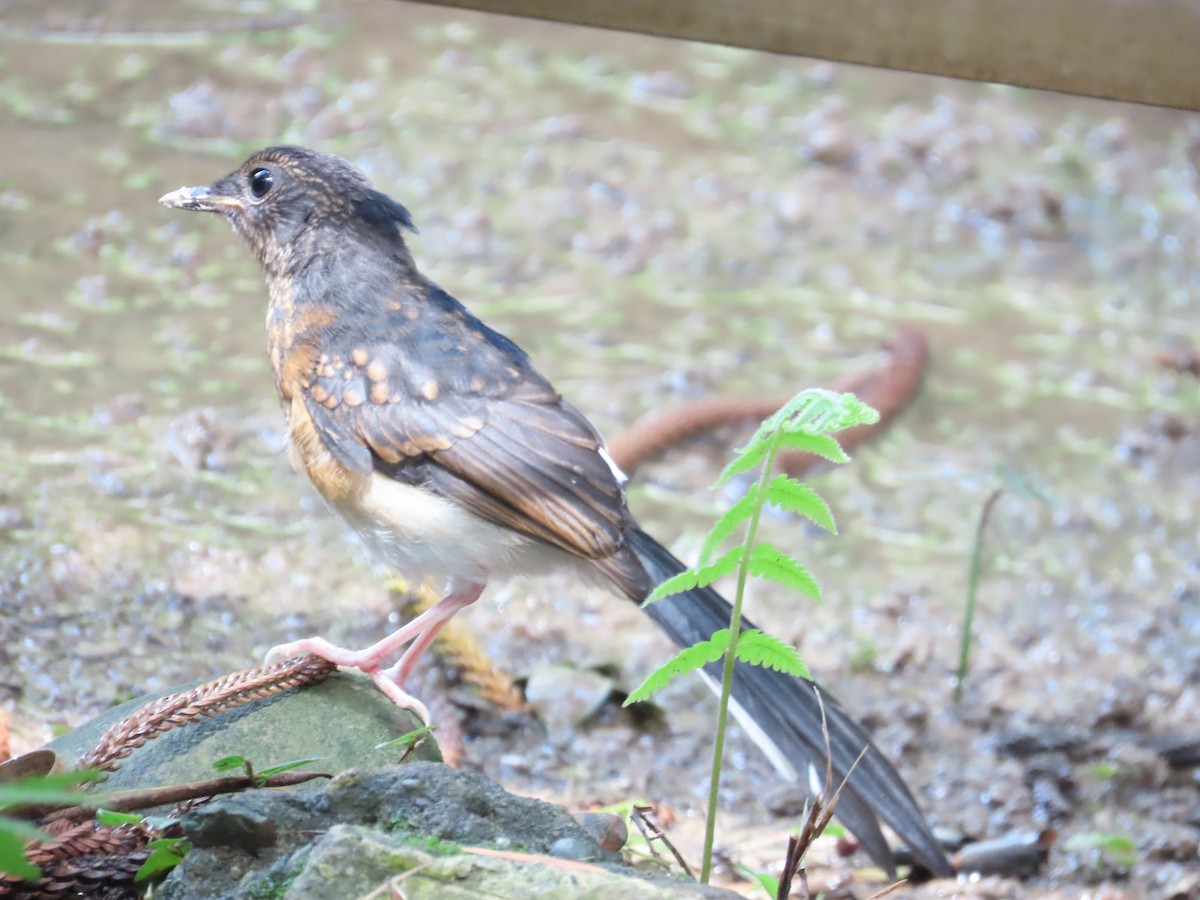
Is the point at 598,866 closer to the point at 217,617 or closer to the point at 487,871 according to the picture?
the point at 487,871

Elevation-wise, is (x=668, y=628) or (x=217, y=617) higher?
(x=668, y=628)

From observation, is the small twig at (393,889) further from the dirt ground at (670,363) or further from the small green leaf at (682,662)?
the dirt ground at (670,363)

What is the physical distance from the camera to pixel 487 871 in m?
2.23

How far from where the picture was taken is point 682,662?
8.57ft

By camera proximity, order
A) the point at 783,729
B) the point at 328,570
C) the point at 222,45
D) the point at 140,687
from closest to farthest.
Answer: the point at 783,729 < the point at 140,687 < the point at 328,570 < the point at 222,45

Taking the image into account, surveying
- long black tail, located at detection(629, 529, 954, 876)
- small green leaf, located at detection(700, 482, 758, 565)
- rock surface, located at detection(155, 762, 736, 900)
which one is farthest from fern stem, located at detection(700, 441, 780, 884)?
long black tail, located at detection(629, 529, 954, 876)

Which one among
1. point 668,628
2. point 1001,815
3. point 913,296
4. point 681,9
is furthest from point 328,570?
point 913,296

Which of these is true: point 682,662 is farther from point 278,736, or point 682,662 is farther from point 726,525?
point 278,736

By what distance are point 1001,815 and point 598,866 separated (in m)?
2.61

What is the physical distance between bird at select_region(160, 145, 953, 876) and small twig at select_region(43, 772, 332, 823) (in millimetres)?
684

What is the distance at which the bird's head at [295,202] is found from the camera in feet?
12.5

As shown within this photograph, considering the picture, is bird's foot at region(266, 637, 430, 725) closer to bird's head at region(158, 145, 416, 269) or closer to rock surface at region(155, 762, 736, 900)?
rock surface at region(155, 762, 736, 900)

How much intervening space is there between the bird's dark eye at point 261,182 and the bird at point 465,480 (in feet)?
0.89

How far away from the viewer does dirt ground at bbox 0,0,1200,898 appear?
475 centimetres
